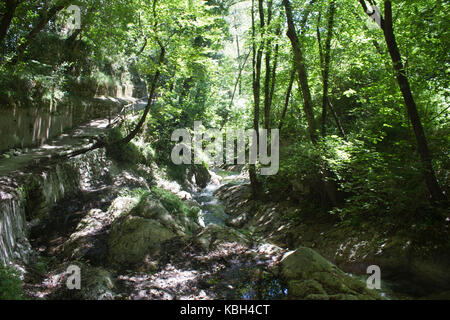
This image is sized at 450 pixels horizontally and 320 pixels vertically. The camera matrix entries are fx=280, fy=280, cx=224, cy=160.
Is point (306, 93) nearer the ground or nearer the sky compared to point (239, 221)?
nearer the sky

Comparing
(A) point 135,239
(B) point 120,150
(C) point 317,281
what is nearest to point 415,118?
(C) point 317,281

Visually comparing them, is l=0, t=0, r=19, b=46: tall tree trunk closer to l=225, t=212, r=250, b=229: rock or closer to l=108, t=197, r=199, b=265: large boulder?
l=108, t=197, r=199, b=265: large boulder

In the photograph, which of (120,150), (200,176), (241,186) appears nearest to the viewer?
(120,150)

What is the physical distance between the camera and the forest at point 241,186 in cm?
554

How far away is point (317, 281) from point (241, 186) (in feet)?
35.8

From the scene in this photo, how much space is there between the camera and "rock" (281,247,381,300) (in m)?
4.50

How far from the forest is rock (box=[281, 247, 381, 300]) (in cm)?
3

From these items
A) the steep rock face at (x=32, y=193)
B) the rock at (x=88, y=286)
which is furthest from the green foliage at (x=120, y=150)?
the rock at (x=88, y=286)

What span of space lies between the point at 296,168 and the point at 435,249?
171 inches

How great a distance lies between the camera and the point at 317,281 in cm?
476

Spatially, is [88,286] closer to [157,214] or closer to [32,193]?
[157,214]

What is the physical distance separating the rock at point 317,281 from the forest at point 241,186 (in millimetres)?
25

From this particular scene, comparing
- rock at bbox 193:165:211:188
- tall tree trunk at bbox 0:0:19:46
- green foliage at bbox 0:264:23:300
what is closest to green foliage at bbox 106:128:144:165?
rock at bbox 193:165:211:188

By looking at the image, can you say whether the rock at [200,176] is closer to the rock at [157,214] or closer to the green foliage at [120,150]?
the green foliage at [120,150]
